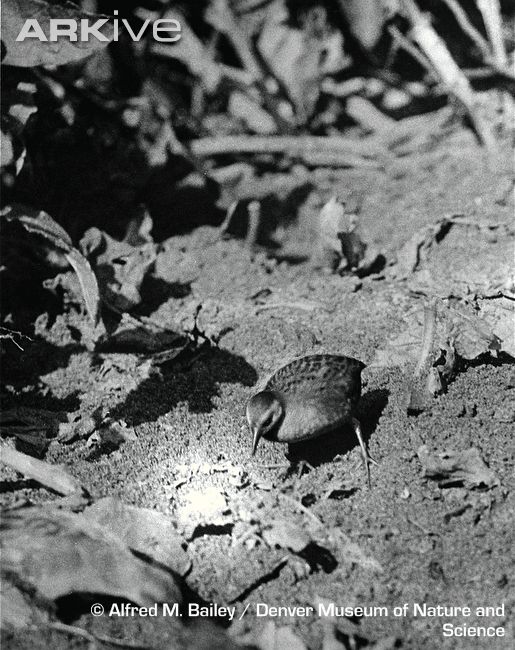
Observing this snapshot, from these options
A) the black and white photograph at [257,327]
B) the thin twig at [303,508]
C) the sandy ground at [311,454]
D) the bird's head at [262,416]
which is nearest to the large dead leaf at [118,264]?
the black and white photograph at [257,327]

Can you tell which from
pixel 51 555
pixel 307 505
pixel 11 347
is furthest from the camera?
pixel 11 347

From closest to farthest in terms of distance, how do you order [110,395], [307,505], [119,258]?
[307,505], [110,395], [119,258]

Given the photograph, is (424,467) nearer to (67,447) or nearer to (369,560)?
(369,560)

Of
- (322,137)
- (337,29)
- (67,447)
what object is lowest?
(67,447)

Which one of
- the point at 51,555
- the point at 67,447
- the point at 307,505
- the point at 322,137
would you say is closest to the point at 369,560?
the point at 307,505

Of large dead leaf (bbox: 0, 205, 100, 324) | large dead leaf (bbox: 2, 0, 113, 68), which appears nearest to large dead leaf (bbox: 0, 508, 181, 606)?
large dead leaf (bbox: 0, 205, 100, 324)

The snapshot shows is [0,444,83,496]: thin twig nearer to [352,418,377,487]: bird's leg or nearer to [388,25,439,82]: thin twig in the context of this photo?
[352,418,377,487]: bird's leg
